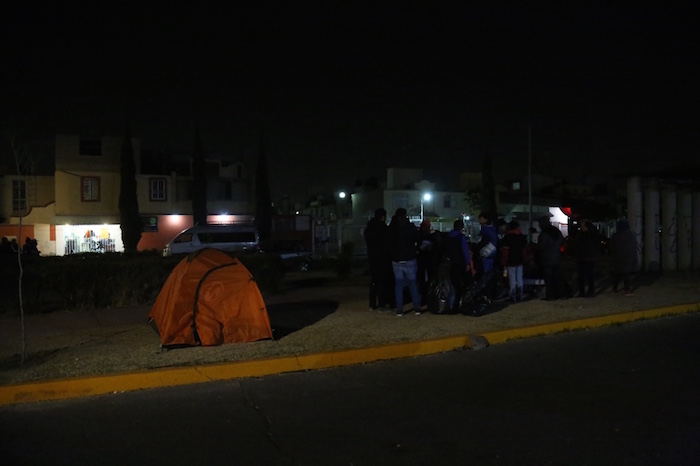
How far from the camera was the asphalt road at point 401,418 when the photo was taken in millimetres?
4848

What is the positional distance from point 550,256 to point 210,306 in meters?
6.58

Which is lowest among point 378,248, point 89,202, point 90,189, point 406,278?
point 406,278

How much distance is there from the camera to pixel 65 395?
6559 millimetres

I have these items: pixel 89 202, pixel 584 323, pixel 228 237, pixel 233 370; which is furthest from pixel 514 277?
pixel 89 202

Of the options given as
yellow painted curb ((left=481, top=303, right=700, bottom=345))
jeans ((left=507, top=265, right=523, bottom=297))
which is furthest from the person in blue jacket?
yellow painted curb ((left=481, top=303, right=700, bottom=345))

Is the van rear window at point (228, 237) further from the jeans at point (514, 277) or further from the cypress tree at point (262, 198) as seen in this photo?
the cypress tree at point (262, 198)

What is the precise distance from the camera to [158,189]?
42.4m

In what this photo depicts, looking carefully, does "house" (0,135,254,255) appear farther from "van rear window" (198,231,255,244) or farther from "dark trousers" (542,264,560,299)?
"dark trousers" (542,264,560,299)

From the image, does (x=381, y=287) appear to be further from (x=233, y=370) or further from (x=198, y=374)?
(x=198, y=374)

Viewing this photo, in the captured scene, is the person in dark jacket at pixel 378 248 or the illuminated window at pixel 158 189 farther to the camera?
the illuminated window at pixel 158 189

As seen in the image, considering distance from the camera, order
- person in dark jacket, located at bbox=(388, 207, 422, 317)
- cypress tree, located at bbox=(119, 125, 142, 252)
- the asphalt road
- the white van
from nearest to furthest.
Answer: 1. the asphalt road
2. person in dark jacket, located at bbox=(388, 207, 422, 317)
3. the white van
4. cypress tree, located at bbox=(119, 125, 142, 252)

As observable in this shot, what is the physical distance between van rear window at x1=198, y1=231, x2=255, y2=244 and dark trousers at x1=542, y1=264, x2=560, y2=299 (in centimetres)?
1539

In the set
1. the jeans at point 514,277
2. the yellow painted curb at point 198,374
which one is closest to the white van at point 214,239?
the jeans at point 514,277

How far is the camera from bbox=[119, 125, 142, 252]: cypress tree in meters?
39.1
